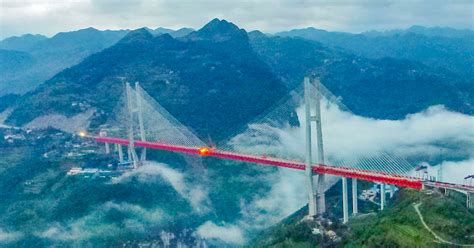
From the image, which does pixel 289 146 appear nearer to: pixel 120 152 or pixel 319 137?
pixel 120 152

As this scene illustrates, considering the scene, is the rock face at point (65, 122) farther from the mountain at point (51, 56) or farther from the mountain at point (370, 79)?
the mountain at point (370, 79)

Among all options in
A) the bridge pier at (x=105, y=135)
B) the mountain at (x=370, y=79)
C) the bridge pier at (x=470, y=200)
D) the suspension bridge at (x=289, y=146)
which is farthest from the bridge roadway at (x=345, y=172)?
the mountain at (x=370, y=79)

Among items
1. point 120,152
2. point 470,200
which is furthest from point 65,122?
point 470,200

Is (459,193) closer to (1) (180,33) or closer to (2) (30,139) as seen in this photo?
(2) (30,139)

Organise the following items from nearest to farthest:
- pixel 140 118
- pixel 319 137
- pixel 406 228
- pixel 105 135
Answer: pixel 406 228 < pixel 319 137 < pixel 140 118 < pixel 105 135

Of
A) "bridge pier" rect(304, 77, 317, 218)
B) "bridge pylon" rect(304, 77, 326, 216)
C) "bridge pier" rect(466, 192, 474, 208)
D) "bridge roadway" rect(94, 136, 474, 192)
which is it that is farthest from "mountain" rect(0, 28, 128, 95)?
"bridge pier" rect(466, 192, 474, 208)
